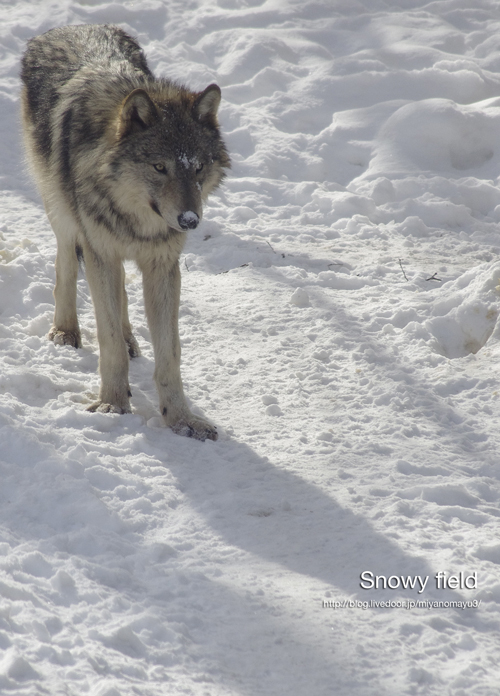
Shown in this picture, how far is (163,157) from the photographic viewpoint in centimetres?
347

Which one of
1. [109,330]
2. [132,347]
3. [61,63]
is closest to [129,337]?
[132,347]

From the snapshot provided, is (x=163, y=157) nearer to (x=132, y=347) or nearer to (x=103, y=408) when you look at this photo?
(x=103, y=408)

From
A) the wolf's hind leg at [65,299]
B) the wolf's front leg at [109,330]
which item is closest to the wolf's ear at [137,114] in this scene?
the wolf's front leg at [109,330]

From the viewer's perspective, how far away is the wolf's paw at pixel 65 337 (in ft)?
14.9

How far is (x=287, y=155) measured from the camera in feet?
23.5

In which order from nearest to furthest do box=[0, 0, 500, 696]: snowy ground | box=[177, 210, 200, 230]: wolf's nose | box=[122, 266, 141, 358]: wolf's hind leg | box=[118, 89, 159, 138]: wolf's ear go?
box=[0, 0, 500, 696]: snowy ground, box=[177, 210, 200, 230]: wolf's nose, box=[118, 89, 159, 138]: wolf's ear, box=[122, 266, 141, 358]: wolf's hind leg

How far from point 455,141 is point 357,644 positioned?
578 centimetres

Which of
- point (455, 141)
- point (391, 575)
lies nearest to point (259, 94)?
point (455, 141)

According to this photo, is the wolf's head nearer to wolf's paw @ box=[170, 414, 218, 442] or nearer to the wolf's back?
the wolf's back

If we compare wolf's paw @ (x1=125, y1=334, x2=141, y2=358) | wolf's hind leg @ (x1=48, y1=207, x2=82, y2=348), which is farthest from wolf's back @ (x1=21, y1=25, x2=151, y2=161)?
wolf's paw @ (x1=125, y1=334, x2=141, y2=358)

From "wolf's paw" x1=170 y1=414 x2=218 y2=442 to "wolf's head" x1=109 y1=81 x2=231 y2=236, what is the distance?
104 centimetres

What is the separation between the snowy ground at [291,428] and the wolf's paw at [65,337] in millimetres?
83

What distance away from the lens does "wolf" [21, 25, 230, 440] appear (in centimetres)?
348

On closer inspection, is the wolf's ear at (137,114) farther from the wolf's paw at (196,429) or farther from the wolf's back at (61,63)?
the wolf's paw at (196,429)
